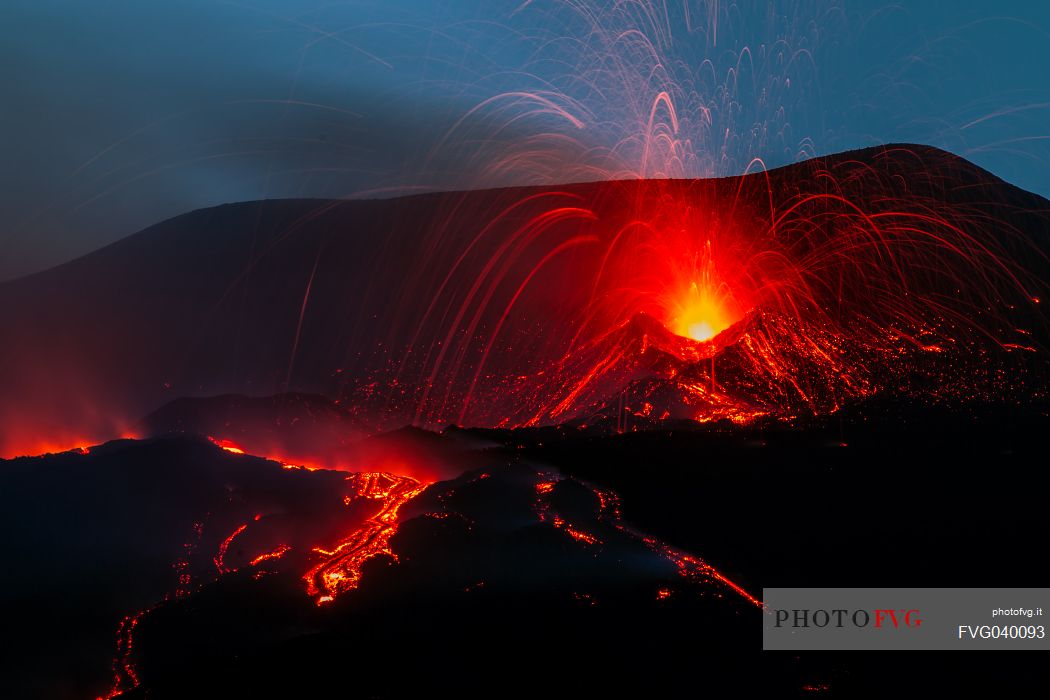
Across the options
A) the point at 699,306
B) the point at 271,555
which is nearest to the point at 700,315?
the point at 699,306

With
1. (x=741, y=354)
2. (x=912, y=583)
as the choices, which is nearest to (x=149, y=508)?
(x=912, y=583)

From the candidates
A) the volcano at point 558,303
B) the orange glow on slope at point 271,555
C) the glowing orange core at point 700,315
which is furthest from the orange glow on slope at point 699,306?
the orange glow on slope at point 271,555

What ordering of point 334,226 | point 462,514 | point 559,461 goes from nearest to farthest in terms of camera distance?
point 462,514
point 559,461
point 334,226

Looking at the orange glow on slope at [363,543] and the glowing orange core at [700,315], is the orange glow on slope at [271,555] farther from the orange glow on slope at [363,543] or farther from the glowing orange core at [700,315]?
the glowing orange core at [700,315]

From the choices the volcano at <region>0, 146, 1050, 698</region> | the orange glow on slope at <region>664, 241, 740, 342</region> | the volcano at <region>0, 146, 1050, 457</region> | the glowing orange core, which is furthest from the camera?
the orange glow on slope at <region>664, 241, 740, 342</region>

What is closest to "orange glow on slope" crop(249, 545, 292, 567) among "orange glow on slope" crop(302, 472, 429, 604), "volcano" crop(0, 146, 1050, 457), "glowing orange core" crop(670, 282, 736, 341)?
"orange glow on slope" crop(302, 472, 429, 604)

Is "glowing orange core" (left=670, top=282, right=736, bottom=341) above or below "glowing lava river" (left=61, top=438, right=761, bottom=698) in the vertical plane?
above

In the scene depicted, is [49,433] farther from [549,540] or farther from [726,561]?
[726,561]

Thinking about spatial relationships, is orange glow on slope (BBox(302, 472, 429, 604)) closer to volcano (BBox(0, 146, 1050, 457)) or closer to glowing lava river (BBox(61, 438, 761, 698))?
glowing lava river (BBox(61, 438, 761, 698))
